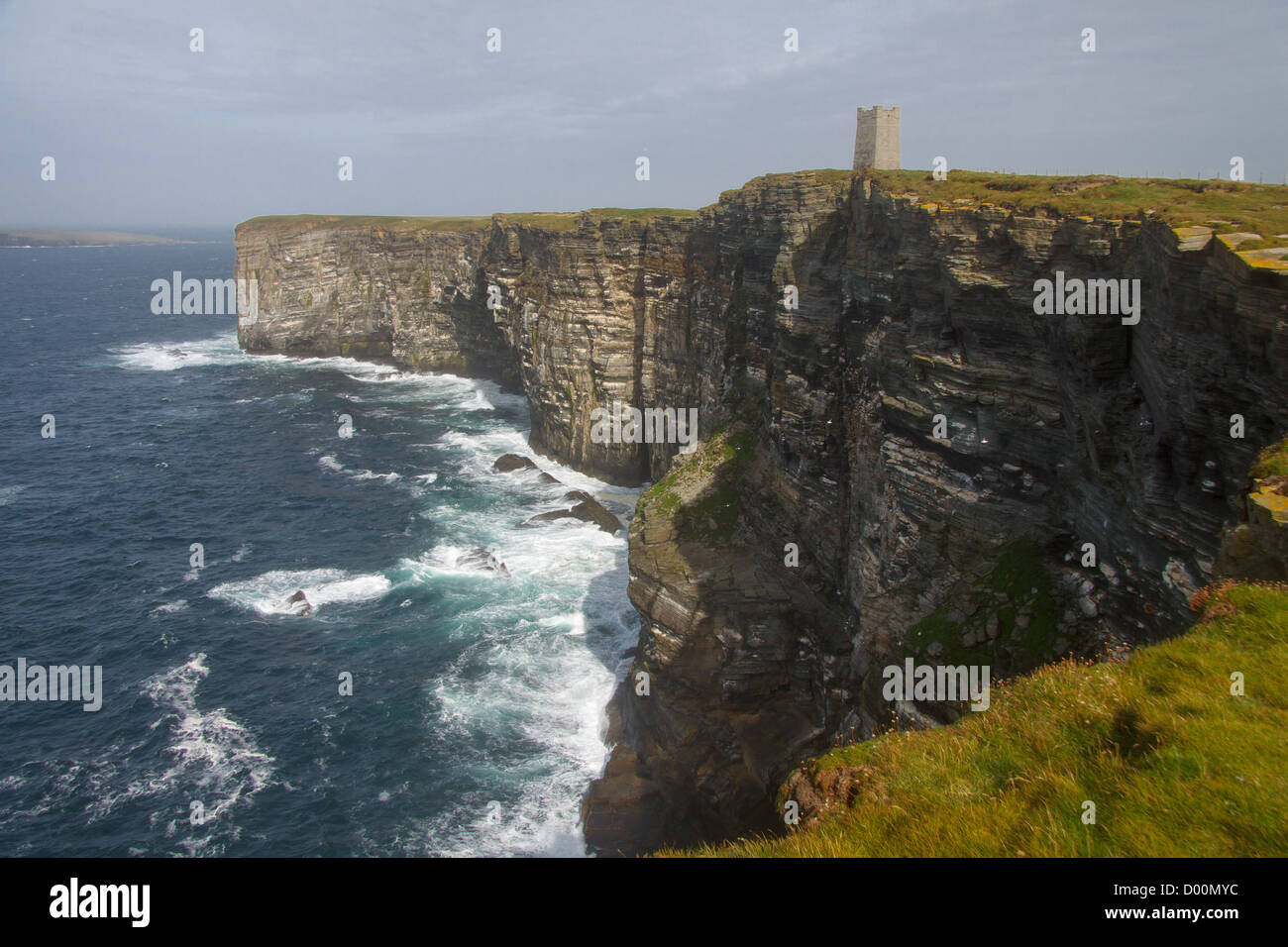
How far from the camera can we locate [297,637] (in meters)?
47.8

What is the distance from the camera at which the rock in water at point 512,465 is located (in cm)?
7419

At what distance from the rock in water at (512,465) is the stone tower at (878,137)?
1703 inches

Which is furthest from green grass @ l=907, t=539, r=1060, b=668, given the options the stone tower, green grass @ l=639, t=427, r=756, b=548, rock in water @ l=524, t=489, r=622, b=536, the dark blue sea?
rock in water @ l=524, t=489, r=622, b=536

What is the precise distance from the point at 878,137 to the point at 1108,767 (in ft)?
119

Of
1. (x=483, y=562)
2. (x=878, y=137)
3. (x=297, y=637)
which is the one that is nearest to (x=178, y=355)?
(x=483, y=562)

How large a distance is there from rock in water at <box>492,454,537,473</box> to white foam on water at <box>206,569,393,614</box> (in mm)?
21438

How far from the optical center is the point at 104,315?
159500mm

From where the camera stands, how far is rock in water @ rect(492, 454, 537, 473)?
7419 centimetres

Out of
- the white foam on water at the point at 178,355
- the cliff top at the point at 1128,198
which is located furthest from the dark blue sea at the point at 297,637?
the cliff top at the point at 1128,198

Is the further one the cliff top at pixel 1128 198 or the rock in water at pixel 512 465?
the rock in water at pixel 512 465

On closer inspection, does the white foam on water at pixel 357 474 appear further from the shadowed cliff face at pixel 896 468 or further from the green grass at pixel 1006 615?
the green grass at pixel 1006 615
